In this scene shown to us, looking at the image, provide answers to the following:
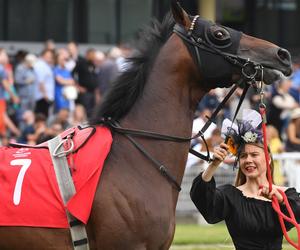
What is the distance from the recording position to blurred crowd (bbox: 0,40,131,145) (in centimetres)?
1499

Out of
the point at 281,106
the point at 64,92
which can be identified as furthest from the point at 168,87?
the point at 281,106

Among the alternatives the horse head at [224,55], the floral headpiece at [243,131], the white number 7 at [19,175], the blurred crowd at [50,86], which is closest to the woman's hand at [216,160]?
the floral headpiece at [243,131]

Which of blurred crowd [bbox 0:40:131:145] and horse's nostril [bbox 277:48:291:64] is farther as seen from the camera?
blurred crowd [bbox 0:40:131:145]

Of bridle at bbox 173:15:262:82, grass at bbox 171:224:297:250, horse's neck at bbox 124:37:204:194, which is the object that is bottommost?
grass at bbox 171:224:297:250

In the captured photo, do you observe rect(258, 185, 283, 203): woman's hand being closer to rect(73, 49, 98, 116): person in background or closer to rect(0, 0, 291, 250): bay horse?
rect(0, 0, 291, 250): bay horse

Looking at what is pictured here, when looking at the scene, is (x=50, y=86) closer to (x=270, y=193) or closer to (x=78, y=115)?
(x=78, y=115)

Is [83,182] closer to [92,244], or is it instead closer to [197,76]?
[92,244]

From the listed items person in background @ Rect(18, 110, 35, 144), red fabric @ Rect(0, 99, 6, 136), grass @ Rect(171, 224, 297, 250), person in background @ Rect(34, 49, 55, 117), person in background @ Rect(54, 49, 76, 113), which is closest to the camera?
grass @ Rect(171, 224, 297, 250)

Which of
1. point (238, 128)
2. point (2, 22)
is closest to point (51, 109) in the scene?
point (2, 22)

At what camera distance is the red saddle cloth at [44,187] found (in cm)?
528

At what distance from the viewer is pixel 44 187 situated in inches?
211

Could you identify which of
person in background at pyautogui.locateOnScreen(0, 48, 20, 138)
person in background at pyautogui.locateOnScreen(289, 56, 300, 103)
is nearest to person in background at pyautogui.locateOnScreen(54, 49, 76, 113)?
person in background at pyautogui.locateOnScreen(0, 48, 20, 138)

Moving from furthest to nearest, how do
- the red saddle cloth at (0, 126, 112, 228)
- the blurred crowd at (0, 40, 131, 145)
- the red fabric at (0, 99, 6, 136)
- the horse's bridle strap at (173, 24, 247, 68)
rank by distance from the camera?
the blurred crowd at (0, 40, 131, 145) → the red fabric at (0, 99, 6, 136) → the horse's bridle strap at (173, 24, 247, 68) → the red saddle cloth at (0, 126, 112, 228)

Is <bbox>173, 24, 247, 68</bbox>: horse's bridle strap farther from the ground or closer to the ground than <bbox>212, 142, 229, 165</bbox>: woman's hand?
farther from the ground
